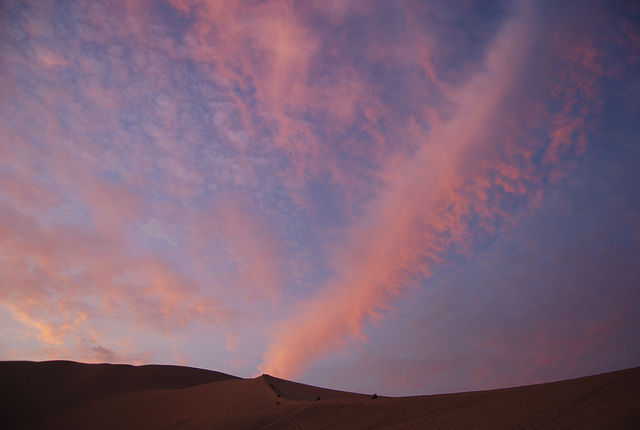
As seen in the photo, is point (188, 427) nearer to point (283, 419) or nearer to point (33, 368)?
point (283, 419)

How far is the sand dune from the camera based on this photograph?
10.5 meters

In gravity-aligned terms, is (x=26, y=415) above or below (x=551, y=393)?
above

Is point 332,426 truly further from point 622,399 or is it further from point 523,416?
point 622,399

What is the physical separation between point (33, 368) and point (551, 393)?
49.6 m

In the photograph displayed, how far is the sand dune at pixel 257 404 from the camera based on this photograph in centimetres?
1052

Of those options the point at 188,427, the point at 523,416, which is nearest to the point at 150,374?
the point at 188,427

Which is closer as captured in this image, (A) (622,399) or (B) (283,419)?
(A) (622,399)

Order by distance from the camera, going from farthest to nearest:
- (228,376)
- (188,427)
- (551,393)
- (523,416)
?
1. (228,376)
2. (188,427)
3. (551,393)
4. (523,416)

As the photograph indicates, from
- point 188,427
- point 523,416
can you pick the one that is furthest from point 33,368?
point 523,416

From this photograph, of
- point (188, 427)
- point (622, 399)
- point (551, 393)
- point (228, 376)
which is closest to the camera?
point (622, 399)

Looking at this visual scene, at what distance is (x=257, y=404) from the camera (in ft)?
67.8

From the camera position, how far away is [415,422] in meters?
12.7

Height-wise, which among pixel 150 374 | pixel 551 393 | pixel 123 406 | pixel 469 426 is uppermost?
pixel 150 374

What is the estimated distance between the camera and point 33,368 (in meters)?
38.7
